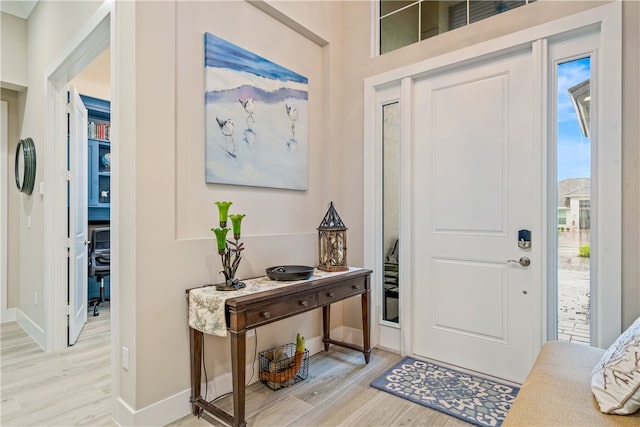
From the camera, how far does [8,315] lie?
3.90m

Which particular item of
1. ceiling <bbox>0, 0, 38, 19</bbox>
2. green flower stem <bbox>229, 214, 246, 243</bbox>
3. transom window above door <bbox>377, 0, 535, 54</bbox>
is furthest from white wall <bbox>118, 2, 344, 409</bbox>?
ceiling <bbox>0, 0, 38, 19</bbox>

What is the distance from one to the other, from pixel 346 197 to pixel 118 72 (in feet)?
6.34

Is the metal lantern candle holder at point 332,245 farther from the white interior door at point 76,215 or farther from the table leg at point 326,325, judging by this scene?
the white interior door at point 76,215

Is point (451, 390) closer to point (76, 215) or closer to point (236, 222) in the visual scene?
point (236, 222)

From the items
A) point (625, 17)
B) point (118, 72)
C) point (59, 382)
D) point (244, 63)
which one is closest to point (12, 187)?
point (59, 382)

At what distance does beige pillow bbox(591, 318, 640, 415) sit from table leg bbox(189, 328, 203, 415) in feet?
→ 6.01

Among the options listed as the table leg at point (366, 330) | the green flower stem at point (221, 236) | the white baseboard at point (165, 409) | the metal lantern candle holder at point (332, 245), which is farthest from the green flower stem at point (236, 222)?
the table leg at point (366, 330)

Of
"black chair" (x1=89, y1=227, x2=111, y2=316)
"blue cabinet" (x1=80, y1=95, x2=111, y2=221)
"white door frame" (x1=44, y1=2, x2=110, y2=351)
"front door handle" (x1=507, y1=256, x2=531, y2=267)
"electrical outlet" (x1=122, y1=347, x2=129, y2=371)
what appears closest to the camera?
"electrical outlet" (x1=122, y1=347, x2=129, y2=371)

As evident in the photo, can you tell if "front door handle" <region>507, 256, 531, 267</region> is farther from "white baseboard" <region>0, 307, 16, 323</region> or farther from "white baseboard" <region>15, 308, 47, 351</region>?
"white baseboard" <region>0, 307, 16, 323</region>

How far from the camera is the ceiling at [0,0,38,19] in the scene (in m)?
3.38

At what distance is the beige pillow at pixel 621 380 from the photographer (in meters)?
1.17

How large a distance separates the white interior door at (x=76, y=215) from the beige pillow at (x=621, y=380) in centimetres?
356

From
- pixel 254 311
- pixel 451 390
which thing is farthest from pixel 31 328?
pixel 451 390

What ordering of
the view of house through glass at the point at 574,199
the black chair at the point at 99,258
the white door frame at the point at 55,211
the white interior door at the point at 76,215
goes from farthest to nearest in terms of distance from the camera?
1. the black chair at the point at 99,258
2. the white interior door at the point at 76,215
3. the white door frame at the point at 55,211
4. the view of house through glass at the point at 574,199
